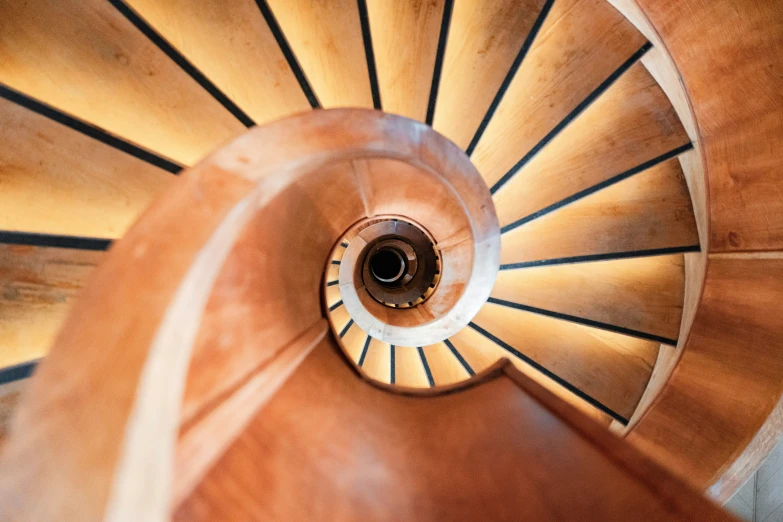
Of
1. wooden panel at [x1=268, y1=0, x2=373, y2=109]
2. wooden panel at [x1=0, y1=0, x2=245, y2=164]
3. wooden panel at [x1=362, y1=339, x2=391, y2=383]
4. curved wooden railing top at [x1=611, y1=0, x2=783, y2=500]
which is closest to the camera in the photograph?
wooden panel at [x1=0, y1=0, x2=245, y2=164]

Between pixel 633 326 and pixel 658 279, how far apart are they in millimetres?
370

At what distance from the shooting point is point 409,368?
5.07 meters

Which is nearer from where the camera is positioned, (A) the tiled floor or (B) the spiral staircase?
(B) the spiral staircase

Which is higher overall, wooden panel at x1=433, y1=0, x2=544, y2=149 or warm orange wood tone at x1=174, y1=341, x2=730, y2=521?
wooden panel at x1=433, y1=0, x2=544, y2=149

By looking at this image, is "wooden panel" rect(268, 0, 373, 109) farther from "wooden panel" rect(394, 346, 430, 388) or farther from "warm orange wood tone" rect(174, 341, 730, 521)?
"wooden panel" rect(394, 346, 430, 388)

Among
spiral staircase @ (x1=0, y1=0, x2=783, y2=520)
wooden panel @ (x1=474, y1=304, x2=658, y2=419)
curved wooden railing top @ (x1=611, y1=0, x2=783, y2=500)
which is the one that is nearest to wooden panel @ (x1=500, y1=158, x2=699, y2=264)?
spiral staircase @ (x1=0, y1=0, x2=783, y2=520)

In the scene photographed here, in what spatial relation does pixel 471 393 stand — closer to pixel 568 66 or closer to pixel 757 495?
pixel 568 66

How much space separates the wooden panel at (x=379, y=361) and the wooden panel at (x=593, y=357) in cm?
190

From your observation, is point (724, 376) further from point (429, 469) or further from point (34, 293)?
point (34, 293)

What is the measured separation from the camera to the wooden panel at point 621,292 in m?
2.80

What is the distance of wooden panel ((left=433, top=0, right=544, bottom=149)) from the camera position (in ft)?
7.13

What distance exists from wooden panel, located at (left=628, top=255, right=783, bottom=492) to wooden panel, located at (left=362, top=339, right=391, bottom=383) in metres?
3.02

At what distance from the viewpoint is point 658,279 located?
113 inches

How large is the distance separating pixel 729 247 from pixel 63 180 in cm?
336
